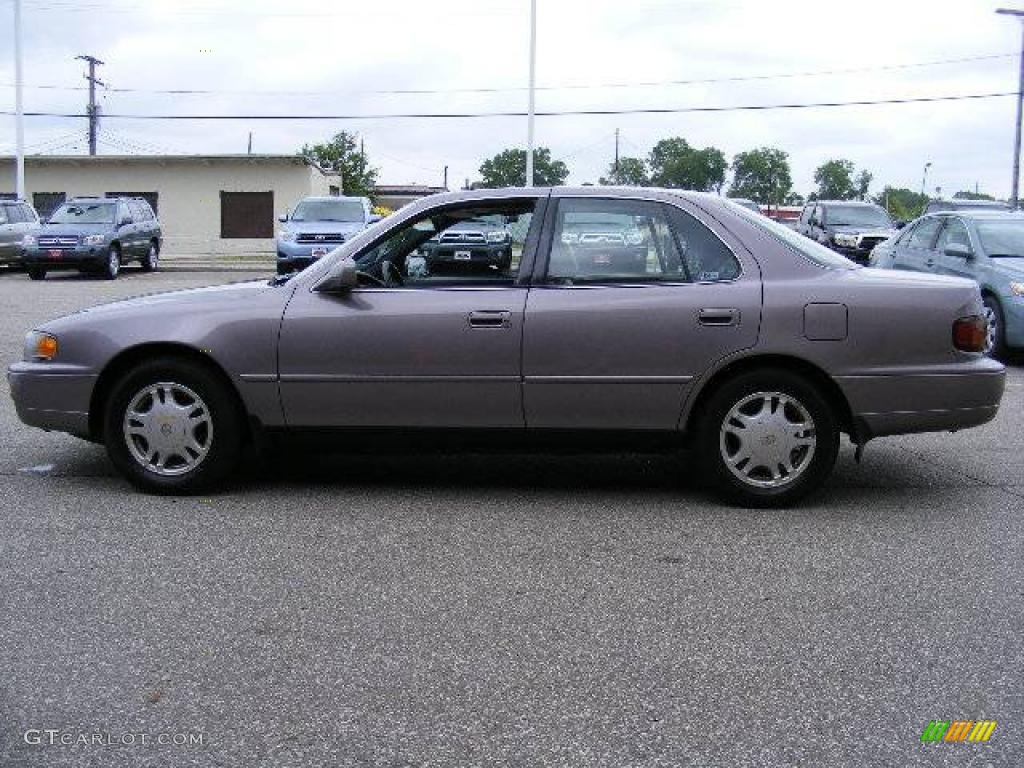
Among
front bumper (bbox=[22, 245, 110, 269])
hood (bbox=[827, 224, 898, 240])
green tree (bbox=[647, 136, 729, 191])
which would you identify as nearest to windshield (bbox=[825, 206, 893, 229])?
hood (bbox=[827, 224, 898, 240])

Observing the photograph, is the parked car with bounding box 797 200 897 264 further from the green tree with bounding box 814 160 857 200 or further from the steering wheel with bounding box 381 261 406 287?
the green tree with bounding box 814 160 857 200

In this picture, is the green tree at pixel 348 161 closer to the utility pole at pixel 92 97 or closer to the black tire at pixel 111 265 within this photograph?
the utility pole at pixel 92 97

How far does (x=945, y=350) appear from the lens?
5.78 meters

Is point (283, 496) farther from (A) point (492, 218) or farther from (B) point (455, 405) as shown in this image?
(A) point (492, 218)

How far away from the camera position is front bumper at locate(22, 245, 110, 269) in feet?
78.0

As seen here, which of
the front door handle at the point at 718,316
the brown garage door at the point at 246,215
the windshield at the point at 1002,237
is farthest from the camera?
the brown garage door at the point at 246,215

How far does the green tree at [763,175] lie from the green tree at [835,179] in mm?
17749

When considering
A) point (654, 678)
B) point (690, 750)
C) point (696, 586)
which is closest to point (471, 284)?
point (696, 586)

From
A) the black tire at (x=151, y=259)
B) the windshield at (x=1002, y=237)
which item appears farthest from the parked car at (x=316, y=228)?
the windshield at (x=1002, y=237)

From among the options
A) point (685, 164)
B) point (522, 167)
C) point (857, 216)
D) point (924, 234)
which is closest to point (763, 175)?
point (685, 164)

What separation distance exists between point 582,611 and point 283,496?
2.29 metres

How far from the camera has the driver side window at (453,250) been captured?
19.5 ft

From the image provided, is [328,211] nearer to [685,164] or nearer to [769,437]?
[769,437]

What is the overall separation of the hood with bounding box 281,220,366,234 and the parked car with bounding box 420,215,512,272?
1723 centimetres
